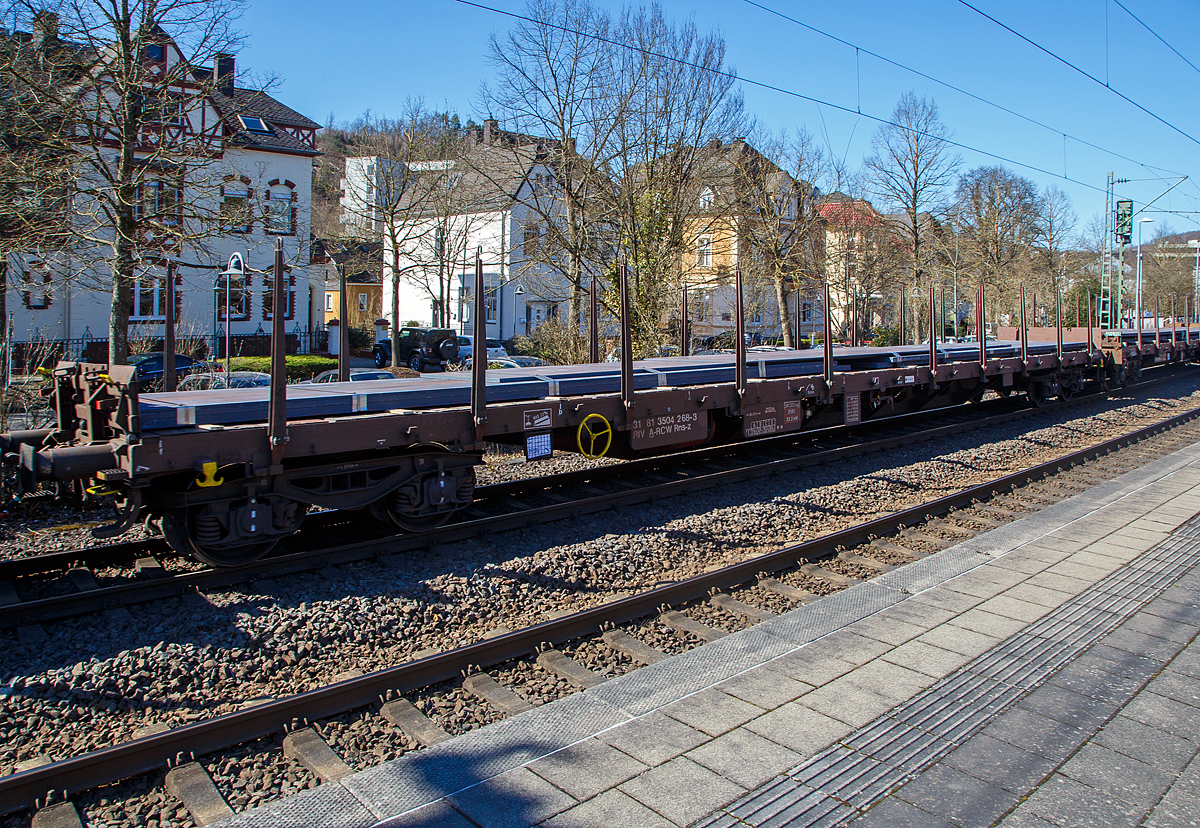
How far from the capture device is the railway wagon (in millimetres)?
5891

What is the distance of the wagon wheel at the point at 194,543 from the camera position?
6305 millimetres

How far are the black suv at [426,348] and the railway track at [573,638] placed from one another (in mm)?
25520

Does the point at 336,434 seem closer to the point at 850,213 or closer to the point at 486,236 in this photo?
the point at 850,213

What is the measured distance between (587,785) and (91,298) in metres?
33.1

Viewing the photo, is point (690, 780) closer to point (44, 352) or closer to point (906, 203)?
point (44, 352)

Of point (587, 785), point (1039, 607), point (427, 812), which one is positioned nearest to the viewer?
A: point (427, 812)

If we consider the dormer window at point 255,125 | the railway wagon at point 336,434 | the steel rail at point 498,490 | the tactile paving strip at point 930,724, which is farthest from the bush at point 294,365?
the tactile paving strip at point 930,724

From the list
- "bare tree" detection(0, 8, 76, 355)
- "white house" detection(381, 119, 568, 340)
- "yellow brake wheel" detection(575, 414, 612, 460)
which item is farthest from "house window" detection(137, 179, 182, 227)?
"yellow brake wheel" detection(575, 414, 612, 460)

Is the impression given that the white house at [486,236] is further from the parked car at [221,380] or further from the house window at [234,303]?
the house window at [234,303]

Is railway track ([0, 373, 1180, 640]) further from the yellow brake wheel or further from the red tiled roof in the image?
the red tiled roof

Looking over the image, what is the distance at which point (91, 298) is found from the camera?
30.0m

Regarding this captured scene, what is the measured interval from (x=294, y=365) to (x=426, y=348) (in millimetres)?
7510

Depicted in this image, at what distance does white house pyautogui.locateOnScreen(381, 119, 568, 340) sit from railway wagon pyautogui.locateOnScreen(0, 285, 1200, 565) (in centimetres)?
567

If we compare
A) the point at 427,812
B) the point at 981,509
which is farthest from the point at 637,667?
the point at 981,509
